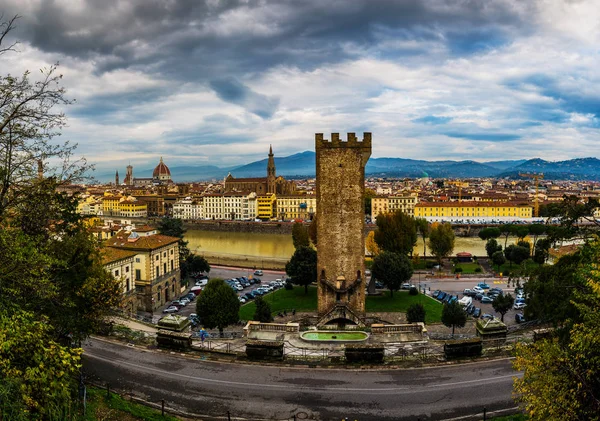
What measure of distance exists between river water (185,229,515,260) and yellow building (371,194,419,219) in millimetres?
15157

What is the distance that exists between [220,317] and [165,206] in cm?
8936

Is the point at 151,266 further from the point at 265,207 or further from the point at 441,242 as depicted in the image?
the point at 265,207

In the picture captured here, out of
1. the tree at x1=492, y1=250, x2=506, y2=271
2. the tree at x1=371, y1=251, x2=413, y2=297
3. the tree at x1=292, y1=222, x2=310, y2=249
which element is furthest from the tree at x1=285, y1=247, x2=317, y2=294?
the tree at x1=492, y1=250, x2=506, y2=271

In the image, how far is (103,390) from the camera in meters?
9.30

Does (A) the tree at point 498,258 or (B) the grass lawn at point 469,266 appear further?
(B) the grass lawn at point 469,266

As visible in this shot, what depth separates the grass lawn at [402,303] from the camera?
925 inches

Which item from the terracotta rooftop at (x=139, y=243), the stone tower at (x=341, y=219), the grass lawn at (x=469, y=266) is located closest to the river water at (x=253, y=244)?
the grass lawn at (x=469, y=266)

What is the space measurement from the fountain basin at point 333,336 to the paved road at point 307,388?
2.72 m

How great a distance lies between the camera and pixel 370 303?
25547mm

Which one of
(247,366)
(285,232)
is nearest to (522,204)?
(285,232)

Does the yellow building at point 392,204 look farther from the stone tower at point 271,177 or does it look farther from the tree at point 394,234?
the tree at point 394,234

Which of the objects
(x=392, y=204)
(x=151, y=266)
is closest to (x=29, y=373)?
(x=151, y=266)

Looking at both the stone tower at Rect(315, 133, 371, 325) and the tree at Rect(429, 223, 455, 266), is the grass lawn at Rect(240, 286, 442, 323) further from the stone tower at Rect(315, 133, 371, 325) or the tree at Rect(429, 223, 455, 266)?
the tree at Rect(429, 223, 455, 266)

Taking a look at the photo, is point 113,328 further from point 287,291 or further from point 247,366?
point 287,291
